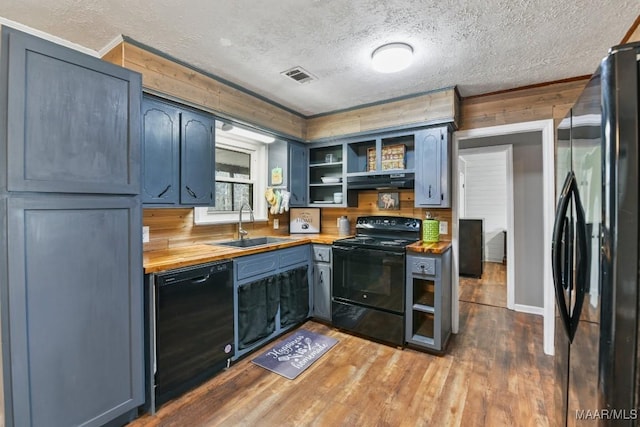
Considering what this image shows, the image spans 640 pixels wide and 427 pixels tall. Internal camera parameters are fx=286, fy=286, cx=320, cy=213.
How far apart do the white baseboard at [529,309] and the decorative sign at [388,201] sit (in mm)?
2074

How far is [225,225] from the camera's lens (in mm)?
3055

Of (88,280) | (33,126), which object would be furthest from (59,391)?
(33,126)

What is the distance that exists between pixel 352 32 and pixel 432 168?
152 centimetres

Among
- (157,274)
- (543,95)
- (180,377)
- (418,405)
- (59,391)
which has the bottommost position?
(418,405)

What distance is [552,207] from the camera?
2637 millimetres

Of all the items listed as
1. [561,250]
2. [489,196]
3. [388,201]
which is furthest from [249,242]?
[489,196]

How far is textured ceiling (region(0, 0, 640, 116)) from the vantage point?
1635 millimetres

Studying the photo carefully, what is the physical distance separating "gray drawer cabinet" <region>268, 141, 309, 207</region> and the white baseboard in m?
3.01

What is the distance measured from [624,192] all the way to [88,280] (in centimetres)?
226

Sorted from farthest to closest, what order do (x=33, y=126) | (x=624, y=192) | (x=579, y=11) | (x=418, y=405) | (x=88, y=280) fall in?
1. (x=418, y=405)
2. (x=579, y=11)
3. (x=88, y=280)
4. (x=33, y=126)
5. (x=624, y=192)

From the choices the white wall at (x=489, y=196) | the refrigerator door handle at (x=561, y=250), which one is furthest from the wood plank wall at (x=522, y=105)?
the white wall at (x=489, y=196)

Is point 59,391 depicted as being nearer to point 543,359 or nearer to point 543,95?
point 543,359

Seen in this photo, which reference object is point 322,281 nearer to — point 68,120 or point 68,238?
point 68,238

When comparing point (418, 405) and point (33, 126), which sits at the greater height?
point (33, 126)
